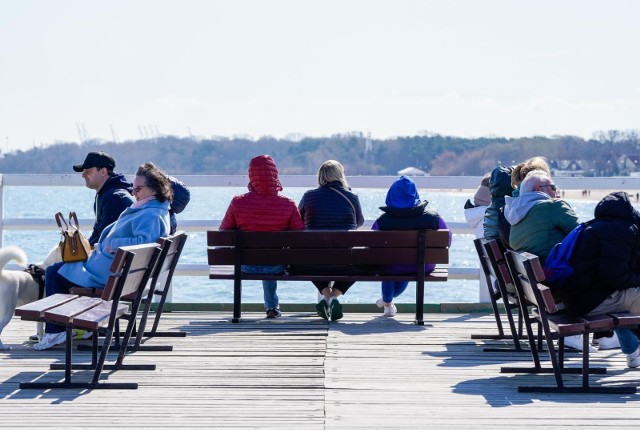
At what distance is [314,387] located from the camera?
589 centimetres

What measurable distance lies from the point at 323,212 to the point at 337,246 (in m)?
0.47

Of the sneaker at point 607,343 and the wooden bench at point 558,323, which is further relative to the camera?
the sneaker at point 607,343

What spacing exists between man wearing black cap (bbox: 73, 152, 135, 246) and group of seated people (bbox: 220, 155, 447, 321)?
0.93 metres

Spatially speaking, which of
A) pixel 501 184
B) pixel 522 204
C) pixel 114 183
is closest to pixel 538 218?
pixel 522 204

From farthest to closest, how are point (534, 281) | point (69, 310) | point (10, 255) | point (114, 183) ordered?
point (114, 183) → point (10, 255) → point (69, 310) → point (534, 281)

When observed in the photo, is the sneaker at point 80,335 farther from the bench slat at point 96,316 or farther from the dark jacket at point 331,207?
the dark jacket at point 331,207

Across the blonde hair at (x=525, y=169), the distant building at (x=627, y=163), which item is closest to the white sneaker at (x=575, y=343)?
the blonde hair at (x=525, y=169)

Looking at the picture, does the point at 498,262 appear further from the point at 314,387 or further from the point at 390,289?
the point at 390,289

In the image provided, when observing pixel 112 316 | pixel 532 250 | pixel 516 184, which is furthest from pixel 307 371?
pixel 516 184

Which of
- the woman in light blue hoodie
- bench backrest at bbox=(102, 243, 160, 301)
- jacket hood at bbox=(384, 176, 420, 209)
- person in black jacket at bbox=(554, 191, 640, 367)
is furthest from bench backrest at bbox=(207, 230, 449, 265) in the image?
person in black jacket at bbox=(554, 191, 640, 367)

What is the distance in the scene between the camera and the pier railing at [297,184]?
10.4 meters

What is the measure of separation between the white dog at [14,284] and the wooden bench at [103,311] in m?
0.72

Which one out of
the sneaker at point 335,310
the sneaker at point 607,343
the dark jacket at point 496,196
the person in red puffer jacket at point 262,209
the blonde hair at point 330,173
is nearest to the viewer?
the sneaker at point 607,343

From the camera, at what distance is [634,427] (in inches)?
199
